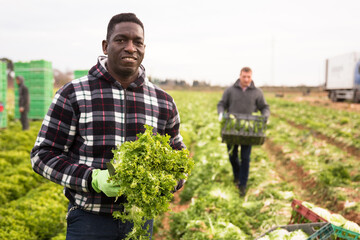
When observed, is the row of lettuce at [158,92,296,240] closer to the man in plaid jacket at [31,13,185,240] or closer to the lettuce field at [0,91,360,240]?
the lettuce field at [0,91,360,240]

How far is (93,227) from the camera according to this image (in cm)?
220

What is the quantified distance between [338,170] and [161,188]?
7.00 m

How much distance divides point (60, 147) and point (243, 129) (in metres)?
4.21

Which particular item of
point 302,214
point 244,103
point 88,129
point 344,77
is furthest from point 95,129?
point 344,77

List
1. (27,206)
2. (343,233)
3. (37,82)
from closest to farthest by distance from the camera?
1. (343,233)
2. (27,206)
3. (37,82)

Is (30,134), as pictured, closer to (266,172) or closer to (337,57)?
(266,172)

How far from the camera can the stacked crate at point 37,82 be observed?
50.3ft

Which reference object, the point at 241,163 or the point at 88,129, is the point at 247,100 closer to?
the point at 241,163

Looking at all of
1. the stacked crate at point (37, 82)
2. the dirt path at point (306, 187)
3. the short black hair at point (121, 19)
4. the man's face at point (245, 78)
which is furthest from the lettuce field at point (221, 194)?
the stacked crate at point (37, 82)

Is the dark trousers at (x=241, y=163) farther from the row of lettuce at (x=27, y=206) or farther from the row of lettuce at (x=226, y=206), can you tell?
the row of lettuce at (x=27, y=206)

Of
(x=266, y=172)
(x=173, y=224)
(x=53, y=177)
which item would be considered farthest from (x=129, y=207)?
(x=266, y=172)

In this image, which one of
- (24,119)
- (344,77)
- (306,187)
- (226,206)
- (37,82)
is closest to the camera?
(226,206)

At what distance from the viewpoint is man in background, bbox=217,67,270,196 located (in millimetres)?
6156

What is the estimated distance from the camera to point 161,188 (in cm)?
201
